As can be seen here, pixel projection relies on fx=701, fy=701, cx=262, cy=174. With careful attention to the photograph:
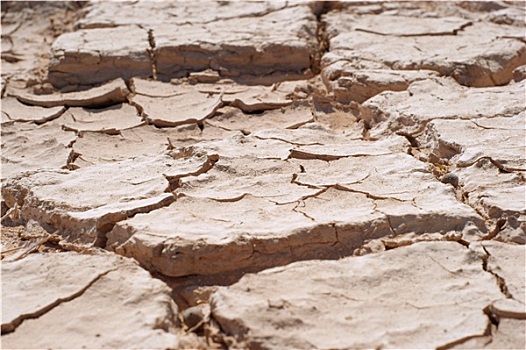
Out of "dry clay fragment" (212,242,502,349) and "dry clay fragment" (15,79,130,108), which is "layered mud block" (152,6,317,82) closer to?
"dry clay fragment" (15,79,130,108)

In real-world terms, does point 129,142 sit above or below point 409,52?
below

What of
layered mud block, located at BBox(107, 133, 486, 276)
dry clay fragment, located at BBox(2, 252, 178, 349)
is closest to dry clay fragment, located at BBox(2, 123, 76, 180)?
layered mud block, located at BBox(107, 133, 486, 276)

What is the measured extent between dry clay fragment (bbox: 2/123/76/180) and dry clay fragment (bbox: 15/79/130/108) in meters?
0.25

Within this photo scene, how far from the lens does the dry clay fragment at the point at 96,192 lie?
2416mm

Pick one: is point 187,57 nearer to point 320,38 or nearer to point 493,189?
point 320,38

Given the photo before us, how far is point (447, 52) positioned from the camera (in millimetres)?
3910

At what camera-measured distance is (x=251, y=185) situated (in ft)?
8.59

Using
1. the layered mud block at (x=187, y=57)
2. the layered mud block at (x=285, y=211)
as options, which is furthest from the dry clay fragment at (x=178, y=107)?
the layered mud block at (x=285, y=211)

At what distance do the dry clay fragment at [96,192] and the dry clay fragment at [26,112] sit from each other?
0.88m

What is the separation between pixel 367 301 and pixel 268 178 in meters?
0.82

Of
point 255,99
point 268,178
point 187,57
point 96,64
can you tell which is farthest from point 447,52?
point 96,64

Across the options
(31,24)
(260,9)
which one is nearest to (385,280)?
(260,9)

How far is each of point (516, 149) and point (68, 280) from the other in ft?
5.88

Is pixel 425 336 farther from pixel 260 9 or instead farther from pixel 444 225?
pixel 260 9
